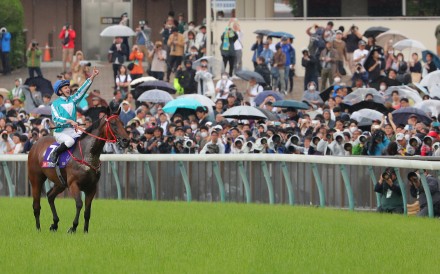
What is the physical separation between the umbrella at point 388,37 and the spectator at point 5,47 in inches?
395

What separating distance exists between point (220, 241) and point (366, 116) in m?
10.7

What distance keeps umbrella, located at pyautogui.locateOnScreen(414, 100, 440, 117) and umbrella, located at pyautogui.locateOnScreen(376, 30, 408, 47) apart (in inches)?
354

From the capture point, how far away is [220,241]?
575 inches

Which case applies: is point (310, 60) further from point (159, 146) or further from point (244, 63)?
point (159, 146)

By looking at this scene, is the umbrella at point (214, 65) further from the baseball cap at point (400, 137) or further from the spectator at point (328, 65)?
the baseball cap at point (400, 137)

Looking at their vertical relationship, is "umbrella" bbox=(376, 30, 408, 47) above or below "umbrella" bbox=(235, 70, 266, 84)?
above

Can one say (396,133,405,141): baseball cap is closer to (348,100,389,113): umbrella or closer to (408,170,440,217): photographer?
(408,170,440,217): photographer

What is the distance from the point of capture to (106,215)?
714 inches

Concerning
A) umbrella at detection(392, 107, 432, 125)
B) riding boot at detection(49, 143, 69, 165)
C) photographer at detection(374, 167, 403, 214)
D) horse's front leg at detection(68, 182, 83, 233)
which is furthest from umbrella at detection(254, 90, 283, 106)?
horse's front leg at detection(68, 182, 83, 233)

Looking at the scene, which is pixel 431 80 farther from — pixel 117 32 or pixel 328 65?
pixel 117 32

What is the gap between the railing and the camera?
19438mm

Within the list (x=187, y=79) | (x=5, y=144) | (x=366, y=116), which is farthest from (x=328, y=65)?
(x=5, y=144)

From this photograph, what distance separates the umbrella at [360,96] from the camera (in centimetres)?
2684

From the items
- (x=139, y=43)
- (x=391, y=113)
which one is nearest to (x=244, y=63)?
(x=139, y=43)
